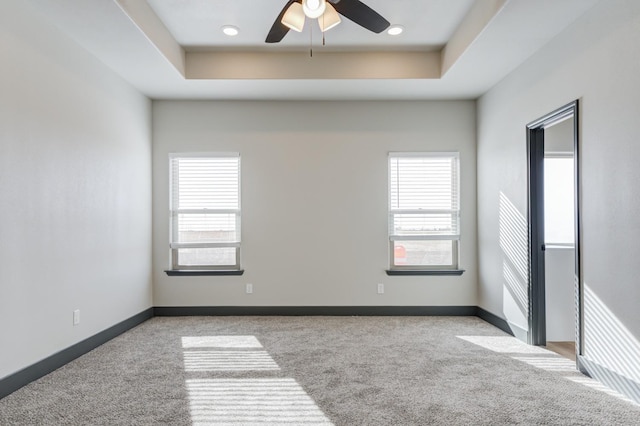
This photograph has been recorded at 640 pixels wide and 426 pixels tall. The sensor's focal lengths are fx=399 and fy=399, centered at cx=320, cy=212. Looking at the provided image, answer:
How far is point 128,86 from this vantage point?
4418 mm

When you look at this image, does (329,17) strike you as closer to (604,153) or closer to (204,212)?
(604,153)

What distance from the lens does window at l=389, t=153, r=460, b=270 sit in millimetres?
5055

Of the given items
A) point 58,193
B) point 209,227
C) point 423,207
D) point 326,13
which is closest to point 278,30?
point 326,13

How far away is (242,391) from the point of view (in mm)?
2729

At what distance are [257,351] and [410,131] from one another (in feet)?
10.5

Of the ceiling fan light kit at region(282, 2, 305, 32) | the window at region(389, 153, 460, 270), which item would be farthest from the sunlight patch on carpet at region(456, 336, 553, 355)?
the ceiling fan light kit at region(282, 2, 305, 32)

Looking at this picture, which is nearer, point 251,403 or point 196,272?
point 251,403

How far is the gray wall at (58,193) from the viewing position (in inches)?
108

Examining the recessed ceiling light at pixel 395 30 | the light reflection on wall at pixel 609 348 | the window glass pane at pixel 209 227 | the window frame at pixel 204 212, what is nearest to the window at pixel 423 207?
the recessed ceiling light at pixel 395 30

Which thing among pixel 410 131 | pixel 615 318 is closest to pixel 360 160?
pixel 410 131

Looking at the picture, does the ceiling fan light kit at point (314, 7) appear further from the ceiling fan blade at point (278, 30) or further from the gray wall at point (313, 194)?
the gray wall at point (313, 194)

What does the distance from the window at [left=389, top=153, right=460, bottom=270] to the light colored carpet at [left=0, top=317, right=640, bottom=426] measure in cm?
111

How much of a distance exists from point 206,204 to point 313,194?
1.35 meters

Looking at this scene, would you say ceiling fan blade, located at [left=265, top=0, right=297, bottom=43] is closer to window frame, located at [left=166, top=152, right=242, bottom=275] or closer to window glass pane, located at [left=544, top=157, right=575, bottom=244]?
window frame, located at [left=166, top=152, right=242, bottom=275]
